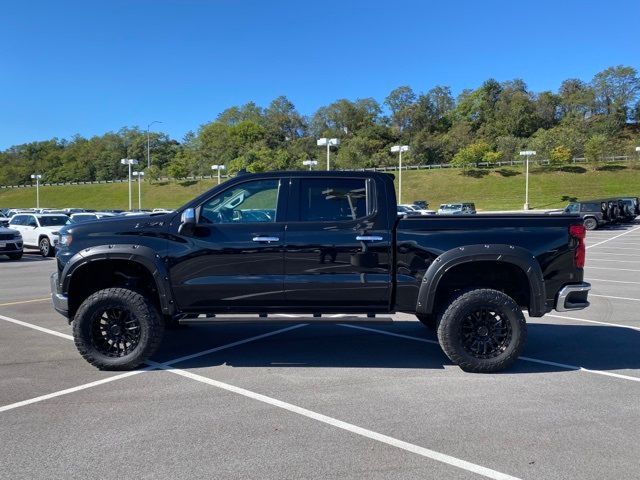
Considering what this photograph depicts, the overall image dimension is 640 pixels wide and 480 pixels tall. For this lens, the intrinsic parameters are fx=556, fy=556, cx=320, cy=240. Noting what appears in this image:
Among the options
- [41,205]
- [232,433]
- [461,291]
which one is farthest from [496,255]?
[41,205]

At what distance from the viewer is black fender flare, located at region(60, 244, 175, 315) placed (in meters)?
5.68

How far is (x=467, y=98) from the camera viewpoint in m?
134

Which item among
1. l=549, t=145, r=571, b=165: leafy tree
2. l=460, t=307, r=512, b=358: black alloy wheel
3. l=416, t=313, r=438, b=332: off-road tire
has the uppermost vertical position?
l=549, t=145, r=571, b=165: leafy tree

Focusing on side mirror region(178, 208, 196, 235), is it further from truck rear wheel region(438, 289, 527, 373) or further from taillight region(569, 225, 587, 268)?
taillight region(569, 225, 587, 268)

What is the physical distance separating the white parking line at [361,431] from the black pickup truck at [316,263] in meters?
0.84

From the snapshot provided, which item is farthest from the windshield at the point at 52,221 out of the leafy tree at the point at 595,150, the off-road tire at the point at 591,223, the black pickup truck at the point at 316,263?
the leafy tree at the point at 595,150

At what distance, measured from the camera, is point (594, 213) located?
3350 cm

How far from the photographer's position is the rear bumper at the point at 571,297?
5.73 metres

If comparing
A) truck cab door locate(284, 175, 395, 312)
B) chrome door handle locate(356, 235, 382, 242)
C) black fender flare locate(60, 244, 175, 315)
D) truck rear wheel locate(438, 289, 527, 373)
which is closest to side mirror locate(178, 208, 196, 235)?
black fender flare locate(60, 244, 175, 315)

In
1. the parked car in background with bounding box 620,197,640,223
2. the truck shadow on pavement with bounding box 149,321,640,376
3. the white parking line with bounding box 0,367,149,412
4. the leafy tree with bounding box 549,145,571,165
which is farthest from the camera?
the leafy tree with bounding box 549,145,571,165

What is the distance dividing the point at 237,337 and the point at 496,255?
142 inches

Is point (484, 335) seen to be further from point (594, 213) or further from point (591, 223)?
point (594, 213)

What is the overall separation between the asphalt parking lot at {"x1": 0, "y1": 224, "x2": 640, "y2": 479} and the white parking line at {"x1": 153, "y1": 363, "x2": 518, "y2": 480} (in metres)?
0.01

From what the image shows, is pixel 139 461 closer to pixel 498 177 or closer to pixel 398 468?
pixel 398 468
